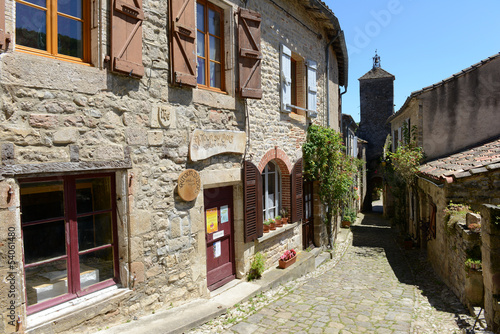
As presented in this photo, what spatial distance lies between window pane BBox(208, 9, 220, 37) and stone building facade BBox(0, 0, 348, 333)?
3cm

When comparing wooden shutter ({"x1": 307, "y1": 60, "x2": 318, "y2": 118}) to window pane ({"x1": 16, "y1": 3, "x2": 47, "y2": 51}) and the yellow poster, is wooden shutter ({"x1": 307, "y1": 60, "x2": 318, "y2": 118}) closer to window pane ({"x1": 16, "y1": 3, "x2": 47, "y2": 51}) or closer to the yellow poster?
the yellow poster

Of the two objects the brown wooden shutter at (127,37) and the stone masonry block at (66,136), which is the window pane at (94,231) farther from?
the brown wooden shutter at (127,37)

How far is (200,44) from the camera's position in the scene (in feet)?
17.9

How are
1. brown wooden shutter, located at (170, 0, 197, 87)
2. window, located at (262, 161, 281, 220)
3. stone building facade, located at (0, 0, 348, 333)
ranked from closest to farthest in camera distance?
1. stone building facade, located at (0, 0, 348, 333)
2. brown wooden shutter, located at (170, 0, 197, 87)
3. window, located at (262, 161, 281, 220)

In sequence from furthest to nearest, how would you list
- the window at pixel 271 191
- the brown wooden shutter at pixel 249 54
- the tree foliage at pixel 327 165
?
1. the tree foliage at pixel 327 165
2. the window at pixel 271 191
3. the brown wooden shutter at pixel 249 54

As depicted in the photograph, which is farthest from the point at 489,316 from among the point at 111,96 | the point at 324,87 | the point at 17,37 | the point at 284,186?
the point at 324,87

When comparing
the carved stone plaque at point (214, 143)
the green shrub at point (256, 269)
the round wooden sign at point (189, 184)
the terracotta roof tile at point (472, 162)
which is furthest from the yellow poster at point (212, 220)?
the terracotta roof tile at point (472, 162)

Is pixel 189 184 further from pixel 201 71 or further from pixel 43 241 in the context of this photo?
pixel 43 241

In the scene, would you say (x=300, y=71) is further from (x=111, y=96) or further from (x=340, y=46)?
(x=111, y=96)

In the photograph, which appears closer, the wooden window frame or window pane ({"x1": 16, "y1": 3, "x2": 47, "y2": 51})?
window pane ({"x1": 16, "y1": 3, "x2": 47, "y2": 51})

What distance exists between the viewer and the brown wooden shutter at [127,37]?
155 inches

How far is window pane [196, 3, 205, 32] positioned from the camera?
543 cm

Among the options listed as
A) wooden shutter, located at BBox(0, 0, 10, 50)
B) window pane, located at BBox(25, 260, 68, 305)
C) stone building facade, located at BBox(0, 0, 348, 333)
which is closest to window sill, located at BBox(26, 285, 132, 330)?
stone building facade, located at BBox(0, 0, 348, 333)

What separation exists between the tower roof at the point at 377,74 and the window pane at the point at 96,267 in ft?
80.6
